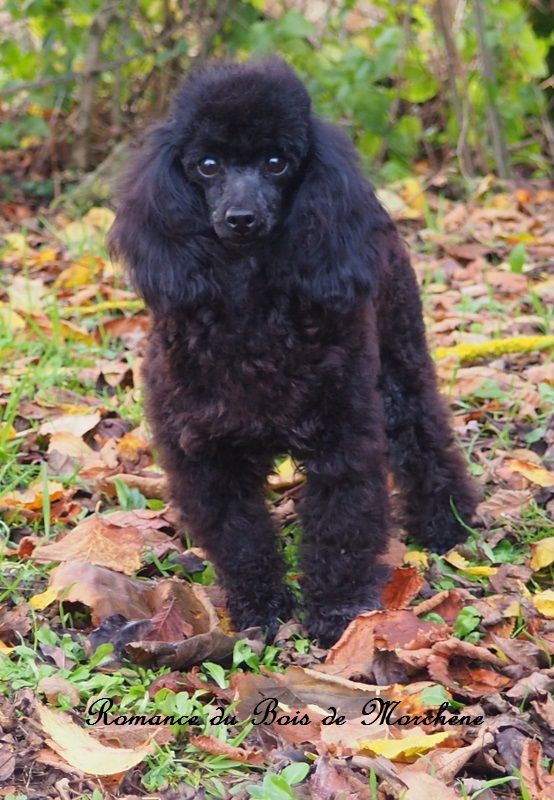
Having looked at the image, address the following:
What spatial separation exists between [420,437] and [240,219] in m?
1.25

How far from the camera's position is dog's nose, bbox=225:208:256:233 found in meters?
2.47

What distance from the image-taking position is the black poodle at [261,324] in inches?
102

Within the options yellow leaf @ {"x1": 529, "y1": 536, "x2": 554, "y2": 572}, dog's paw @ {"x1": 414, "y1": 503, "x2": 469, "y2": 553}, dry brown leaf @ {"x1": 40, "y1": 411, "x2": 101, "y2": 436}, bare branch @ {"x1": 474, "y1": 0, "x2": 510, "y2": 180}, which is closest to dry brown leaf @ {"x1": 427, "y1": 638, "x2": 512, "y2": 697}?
yellow leaf @ {"x1": 529, "y1": 536, "x2": 554, "y2": 572}

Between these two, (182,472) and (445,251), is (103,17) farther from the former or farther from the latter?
(182,472)

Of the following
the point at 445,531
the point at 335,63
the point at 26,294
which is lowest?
the point at 445,531

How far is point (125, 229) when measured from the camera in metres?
2.71

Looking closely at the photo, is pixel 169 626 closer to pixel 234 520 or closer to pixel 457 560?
pixel 234 520

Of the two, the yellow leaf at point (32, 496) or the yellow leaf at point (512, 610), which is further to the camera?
the yellow leaf at point (32, 496)

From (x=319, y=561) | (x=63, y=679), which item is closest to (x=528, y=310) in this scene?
(x=319, y=561)

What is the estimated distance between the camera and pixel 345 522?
2803 mm

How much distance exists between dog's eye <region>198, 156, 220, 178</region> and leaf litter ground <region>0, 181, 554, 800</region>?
1.01m

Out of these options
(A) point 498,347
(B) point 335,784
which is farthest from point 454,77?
(B) point 335,784

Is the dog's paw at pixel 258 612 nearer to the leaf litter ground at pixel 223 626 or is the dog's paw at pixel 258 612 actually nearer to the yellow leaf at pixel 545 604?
the leaf litter ground at pixel 223 626

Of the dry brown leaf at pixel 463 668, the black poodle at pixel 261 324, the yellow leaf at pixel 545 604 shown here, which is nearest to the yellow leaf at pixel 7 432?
the black poodle at pixel 261 324
